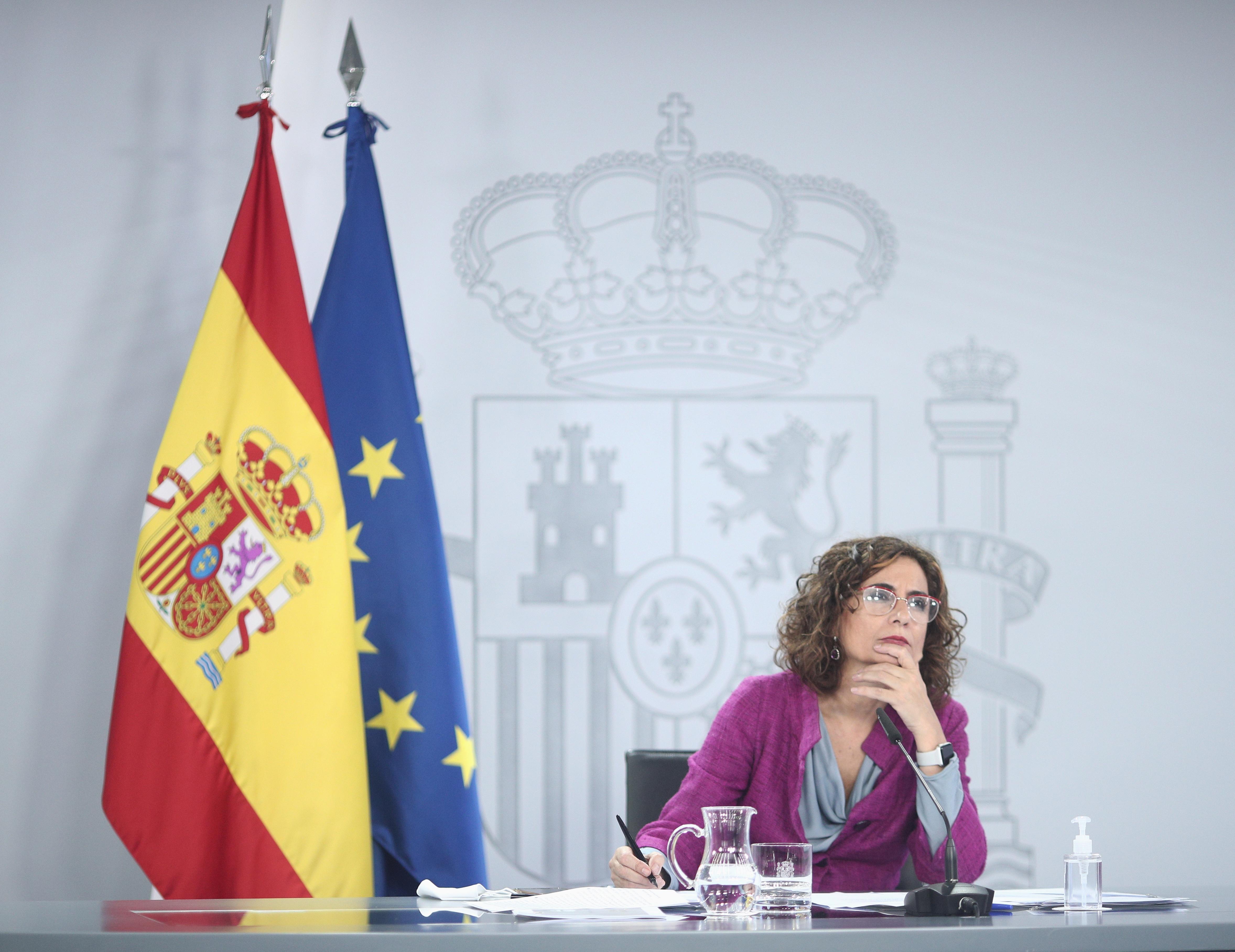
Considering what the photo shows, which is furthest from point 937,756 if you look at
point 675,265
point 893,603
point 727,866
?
point 675,265

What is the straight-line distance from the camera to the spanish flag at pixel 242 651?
212 cm

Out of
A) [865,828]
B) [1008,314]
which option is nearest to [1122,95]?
[1008,314]

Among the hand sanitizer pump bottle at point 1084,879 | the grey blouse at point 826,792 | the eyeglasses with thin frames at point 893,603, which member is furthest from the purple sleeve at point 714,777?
the hand sanitizer pump bottle at point 1084,879

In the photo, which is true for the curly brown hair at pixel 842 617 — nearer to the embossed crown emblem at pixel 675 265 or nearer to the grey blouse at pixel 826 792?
the grey blouse at pixel 826 792

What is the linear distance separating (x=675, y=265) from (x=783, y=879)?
5.77ft

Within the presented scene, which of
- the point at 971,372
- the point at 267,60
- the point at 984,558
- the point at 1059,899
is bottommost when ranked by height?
the point at 1059,899

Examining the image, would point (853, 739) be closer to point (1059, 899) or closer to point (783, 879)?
point (1059, 899)

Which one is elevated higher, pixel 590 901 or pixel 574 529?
pixel 574 529

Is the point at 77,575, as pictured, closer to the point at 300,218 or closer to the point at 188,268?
the point at 188,268

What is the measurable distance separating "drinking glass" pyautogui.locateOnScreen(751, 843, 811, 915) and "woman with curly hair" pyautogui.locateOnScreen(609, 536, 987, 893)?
0.33m

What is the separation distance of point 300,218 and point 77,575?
1.00 metres

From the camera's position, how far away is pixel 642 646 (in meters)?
2.66

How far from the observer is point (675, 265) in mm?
2746

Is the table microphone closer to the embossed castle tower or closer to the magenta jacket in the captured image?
the magenta jacket
